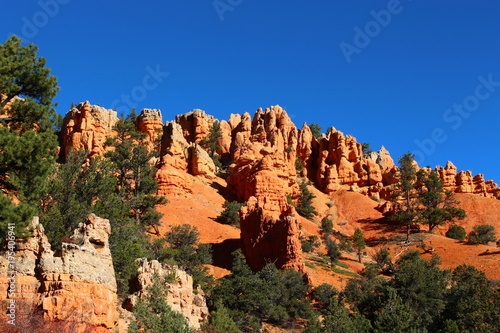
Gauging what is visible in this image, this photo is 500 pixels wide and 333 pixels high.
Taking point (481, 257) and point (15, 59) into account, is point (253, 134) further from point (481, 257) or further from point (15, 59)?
point (15, 59)

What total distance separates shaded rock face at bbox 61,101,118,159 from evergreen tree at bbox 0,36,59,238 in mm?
43437

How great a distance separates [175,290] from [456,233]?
153 feet

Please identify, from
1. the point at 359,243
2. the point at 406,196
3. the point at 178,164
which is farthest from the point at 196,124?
the point at 359,243

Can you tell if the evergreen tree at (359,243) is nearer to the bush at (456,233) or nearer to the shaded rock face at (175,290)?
the bush at (456,233)

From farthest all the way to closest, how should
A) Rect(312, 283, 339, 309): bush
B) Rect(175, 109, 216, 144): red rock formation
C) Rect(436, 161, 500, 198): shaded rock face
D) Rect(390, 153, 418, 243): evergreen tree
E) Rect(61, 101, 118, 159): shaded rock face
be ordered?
Rect(175, 109, 216, 144): red rock formation, Rect(436, 161, 500, 198): shaded rock face, Rect(61, 101, 118, 159): shaded rock face, Rect(390, 153, 418, 243): evergreen tree, Rect(312, 283, 339, 309): bush

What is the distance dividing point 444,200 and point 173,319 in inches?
2170

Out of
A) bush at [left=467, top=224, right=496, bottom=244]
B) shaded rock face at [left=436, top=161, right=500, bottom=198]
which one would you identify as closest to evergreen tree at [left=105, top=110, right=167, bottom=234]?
bush at [left=467, top=224, right=496, bottom=244]

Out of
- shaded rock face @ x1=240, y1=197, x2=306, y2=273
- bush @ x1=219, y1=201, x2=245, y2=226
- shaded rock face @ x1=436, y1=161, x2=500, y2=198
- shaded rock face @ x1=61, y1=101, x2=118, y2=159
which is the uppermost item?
shaded rock face @ x1=61, y1=101, x2=118, y2=159

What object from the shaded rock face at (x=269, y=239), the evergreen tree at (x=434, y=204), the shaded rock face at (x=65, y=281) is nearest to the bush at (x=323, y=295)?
the shaded rock face at (x=269, y=239)

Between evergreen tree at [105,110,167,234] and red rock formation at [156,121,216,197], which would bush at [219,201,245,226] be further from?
evergreen tree at [105,110,167,234]

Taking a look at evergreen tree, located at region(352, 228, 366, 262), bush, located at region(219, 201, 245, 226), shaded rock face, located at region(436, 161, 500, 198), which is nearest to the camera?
bush, located at region(219, 201, 245, 226)

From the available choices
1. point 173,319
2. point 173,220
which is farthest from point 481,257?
point 173,319

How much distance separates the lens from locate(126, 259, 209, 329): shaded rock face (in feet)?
59.8

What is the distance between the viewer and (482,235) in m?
54.4
